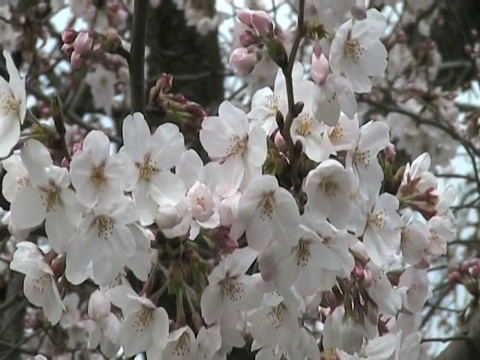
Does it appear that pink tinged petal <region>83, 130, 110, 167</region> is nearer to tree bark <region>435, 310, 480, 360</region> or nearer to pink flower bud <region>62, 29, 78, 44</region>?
pink flower bud <region>62, 29, 78, 44</region>

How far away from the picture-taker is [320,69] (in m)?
1.14

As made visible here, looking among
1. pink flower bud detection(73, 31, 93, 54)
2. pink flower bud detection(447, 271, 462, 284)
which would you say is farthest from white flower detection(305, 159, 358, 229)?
pink flower bud detection(447, 271, 462, 284)

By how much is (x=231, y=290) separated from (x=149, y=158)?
213mm

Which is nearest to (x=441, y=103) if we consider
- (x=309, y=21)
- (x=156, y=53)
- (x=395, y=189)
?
(x=156, y=53)

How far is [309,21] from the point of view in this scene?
1.17 metres

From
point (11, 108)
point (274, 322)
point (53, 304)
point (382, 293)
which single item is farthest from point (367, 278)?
point (11, 108)

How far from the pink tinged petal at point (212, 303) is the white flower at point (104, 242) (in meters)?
0.13

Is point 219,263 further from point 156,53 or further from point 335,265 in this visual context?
point 156,53

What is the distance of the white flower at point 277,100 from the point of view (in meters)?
1.20

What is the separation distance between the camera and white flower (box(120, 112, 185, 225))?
109cm

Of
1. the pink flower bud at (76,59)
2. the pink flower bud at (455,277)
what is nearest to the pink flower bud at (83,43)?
the pink flower bud at (76,59)

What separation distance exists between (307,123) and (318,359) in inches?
14.5

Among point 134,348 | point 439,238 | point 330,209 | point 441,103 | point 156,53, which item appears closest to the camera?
point 330,209

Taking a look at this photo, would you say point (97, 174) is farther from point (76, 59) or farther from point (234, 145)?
point (76, 59)
